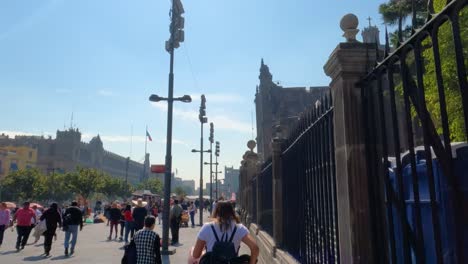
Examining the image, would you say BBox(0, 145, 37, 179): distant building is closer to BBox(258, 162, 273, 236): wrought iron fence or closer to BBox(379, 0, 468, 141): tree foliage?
BBox(258, 162, 273, 236): wrought iron fence

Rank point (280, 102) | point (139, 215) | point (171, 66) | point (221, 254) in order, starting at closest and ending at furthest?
point (221, 254)
point (171, 66)
point (139, 215)
point (280, 102)

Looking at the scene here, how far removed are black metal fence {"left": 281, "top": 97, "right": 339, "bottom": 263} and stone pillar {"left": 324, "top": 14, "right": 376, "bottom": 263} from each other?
422 mm

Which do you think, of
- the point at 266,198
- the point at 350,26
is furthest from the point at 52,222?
the point at 350,26

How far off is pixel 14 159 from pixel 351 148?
99.0 metres

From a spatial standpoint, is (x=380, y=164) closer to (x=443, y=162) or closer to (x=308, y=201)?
(x=443, y=162)

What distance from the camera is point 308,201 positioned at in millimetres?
5109

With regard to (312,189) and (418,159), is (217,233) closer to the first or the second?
(312,189)

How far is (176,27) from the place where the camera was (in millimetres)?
13266

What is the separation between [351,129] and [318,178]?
4.01 ft

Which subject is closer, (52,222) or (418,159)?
(418,159)

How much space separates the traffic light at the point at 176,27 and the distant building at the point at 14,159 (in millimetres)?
84383

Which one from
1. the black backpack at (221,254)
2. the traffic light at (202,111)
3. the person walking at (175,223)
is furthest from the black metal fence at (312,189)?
the traffic light at (202,111)

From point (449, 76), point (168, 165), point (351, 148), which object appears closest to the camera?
point (351, 148)

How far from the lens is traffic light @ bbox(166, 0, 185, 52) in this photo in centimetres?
1314
